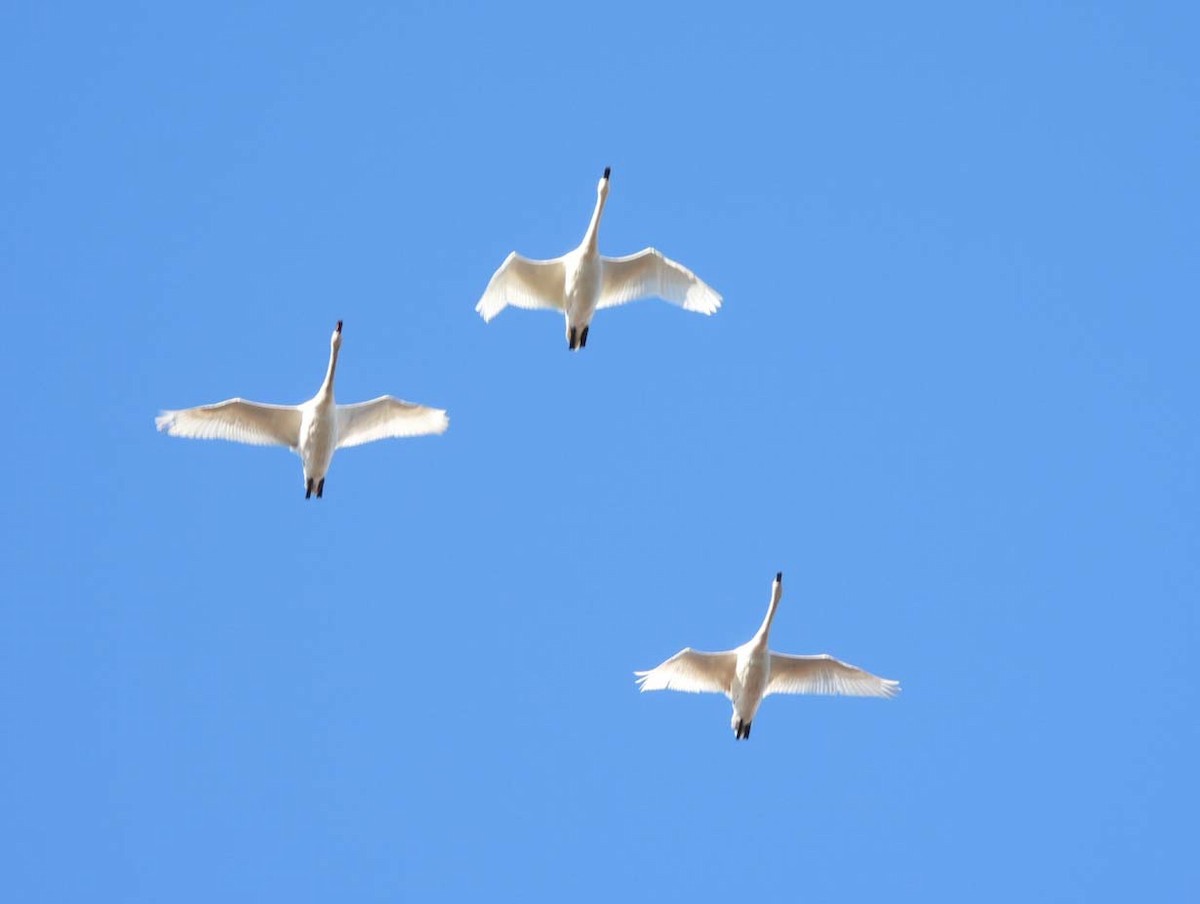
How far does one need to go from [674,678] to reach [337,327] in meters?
8.05

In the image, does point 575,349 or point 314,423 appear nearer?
point 314,423

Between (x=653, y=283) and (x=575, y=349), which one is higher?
(x=653, y=283)

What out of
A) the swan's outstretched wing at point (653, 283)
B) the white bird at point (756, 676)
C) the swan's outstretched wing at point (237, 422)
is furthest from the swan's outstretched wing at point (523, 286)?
the white bird at point (756, 676)

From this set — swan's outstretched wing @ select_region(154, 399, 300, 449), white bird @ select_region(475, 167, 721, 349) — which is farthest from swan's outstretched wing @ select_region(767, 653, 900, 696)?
swan's outstretched wing @ select_region(154, 399, 300, 449)

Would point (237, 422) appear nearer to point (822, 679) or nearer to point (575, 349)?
point (575, 349)

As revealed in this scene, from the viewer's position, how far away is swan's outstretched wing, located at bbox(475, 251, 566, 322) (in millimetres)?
29031

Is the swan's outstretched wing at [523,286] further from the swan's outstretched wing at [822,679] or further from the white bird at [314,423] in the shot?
the swan's outstretched wing at [822,679]

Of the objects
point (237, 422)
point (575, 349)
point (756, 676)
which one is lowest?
point (756, 676)

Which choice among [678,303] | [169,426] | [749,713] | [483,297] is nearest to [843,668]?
[749,713]

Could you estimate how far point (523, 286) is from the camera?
29.6 metres

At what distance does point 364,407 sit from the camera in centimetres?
2911

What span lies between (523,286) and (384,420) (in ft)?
10.7

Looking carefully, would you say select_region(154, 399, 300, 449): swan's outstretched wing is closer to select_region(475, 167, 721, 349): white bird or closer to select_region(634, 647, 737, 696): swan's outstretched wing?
select_region(475, 167, 721, 349): white bird

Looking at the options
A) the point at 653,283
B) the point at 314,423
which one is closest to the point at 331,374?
the point at 314,423
